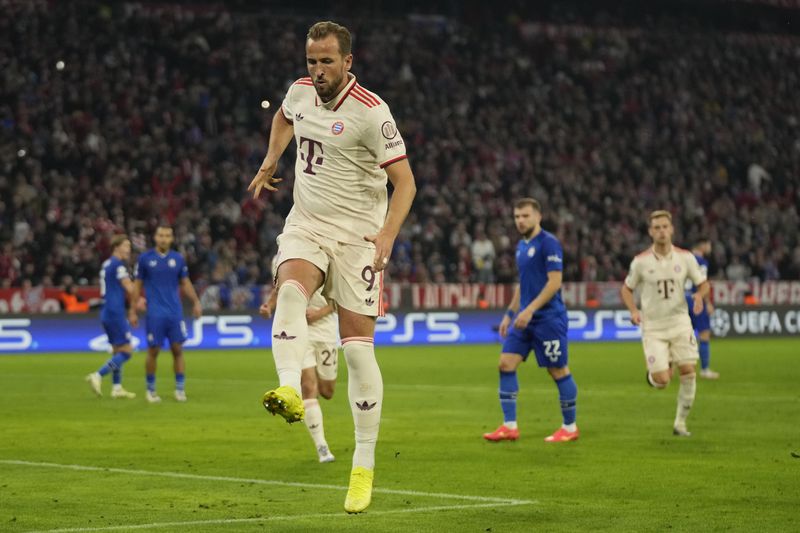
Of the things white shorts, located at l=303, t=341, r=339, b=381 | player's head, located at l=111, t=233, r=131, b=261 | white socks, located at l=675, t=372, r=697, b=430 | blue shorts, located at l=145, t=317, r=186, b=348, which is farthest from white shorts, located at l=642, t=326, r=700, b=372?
player's head, located at l=111, t=233, r=131, b=261

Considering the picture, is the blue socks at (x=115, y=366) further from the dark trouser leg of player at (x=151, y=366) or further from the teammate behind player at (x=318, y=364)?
the teammate behind player at (x=318, y=364)

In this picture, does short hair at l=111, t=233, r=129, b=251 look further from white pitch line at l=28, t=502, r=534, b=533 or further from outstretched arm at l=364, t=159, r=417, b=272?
outstretched arm at l=364, t=159, r=417, b=272

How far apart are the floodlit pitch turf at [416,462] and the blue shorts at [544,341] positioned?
2.71 feet

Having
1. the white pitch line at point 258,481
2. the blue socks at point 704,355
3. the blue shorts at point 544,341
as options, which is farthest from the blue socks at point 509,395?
the blue socks at point 704,355

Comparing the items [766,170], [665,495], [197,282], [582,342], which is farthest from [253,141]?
[665,495]

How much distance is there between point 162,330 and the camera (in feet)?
60.5

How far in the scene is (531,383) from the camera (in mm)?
21359

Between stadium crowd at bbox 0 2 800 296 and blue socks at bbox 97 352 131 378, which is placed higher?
stadium crowd at bbox 0 2 800 296

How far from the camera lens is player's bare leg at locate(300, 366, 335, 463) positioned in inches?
449

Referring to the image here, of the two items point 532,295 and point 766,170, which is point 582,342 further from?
point 532,295

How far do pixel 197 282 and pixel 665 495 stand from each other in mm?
22259

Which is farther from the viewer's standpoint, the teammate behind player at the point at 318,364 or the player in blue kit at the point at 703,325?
the player in blue kit at the point at 703,325

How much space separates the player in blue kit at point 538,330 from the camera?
13.4 meters

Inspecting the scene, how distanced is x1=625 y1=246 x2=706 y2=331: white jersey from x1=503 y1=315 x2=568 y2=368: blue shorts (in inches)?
42.8
